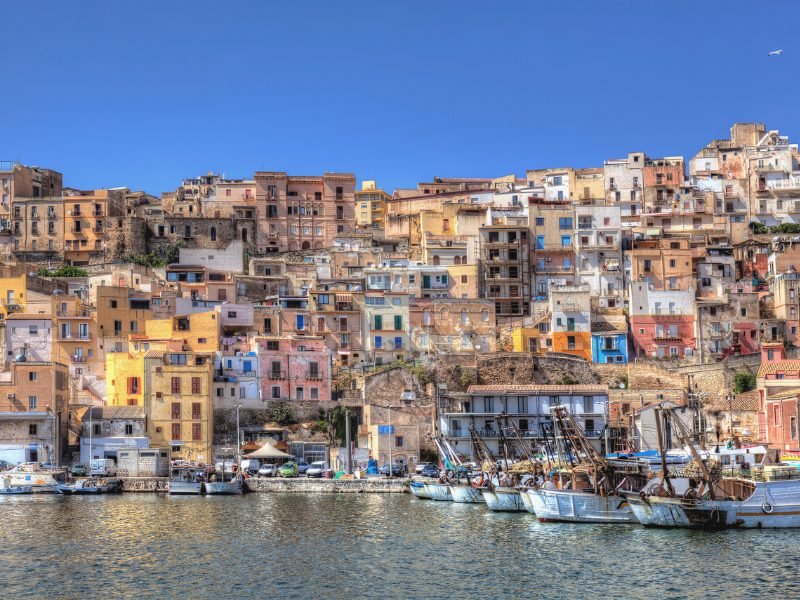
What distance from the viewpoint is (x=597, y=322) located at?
3563 inches

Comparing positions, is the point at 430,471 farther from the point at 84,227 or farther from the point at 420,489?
the point at 84,227

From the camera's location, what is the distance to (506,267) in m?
97.2

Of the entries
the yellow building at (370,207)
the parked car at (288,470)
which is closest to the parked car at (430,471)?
the parked car at (288,470)

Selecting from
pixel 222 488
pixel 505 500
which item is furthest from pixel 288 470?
pixel 505 500

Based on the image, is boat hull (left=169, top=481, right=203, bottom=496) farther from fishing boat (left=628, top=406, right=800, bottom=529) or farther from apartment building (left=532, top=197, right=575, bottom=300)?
apartment building (left=532, top=197, right=575, bottom=300)

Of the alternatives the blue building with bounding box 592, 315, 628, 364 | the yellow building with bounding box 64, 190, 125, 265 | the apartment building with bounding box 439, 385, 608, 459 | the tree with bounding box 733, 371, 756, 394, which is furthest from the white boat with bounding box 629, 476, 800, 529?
the yellow building with bounding box 64, 190, 125, 265

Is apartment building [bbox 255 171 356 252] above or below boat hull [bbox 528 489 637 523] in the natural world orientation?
above

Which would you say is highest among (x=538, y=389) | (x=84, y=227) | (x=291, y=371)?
(x=84, y=227)

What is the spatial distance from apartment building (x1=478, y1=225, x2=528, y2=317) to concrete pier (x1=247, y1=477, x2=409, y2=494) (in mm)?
26453

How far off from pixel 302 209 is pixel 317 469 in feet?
129

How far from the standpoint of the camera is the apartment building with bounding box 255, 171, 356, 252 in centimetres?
10894

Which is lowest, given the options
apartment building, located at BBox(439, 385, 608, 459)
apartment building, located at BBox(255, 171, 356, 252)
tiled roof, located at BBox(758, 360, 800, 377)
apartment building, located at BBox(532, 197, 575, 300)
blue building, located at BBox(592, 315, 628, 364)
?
apartment building, located at BBox(439, 385, 608, 459)

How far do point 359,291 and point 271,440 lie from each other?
17628mm

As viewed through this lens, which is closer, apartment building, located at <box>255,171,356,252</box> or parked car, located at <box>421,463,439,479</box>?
parked car, located at <box>421,463,439,479</box>
